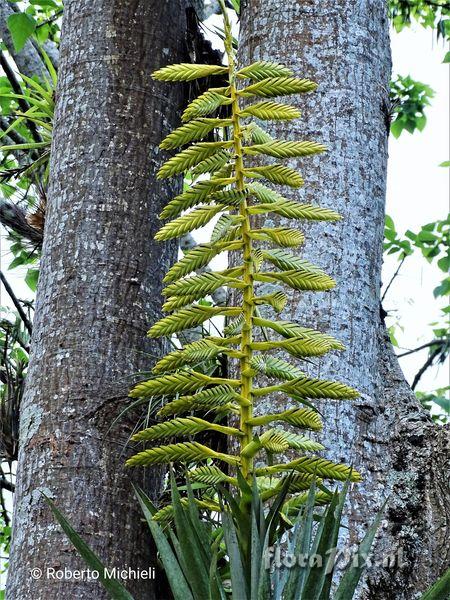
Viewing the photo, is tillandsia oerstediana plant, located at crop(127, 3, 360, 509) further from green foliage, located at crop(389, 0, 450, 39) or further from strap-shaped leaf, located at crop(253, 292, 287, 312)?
green foliage, located at crop(389, 0, 450, 39)

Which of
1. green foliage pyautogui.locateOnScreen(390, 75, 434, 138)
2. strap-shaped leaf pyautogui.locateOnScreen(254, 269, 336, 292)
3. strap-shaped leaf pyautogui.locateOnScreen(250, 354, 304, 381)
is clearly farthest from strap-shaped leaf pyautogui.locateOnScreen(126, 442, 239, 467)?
green foliage pyautogui.locateOnScreen(390, 75, 434, 138)

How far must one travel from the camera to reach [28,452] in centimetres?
196

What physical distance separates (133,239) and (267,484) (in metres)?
1.10

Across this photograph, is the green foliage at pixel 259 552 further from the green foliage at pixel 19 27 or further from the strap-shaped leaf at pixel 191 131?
the green foliage at pixel 19 27

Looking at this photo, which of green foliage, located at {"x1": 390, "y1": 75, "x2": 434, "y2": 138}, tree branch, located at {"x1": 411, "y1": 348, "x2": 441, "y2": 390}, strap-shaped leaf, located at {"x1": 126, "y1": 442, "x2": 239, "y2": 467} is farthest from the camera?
green foliage, located at {"x1": 390, "y1": 75, "x2": 434, "y2": 138}

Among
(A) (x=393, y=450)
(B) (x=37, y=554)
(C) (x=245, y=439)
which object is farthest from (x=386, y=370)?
(C) (x=245, y=439)

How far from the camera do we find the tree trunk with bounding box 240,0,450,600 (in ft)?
5.90

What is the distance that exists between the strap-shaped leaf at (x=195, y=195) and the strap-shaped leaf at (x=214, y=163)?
0.9 inches

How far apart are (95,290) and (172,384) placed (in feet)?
3.02

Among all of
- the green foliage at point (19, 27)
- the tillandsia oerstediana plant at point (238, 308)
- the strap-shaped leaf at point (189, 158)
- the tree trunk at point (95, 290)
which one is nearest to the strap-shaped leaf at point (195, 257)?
the tillandsia oerstediana plant at point (238, 308)

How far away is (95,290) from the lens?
2.10 meters

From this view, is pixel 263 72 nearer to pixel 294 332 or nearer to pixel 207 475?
pixel 294 332

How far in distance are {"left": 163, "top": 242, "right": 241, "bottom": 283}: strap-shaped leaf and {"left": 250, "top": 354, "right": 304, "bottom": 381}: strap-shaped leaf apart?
0.44 feet

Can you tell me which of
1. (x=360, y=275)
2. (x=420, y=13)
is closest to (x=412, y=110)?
(x=420, y=13)
